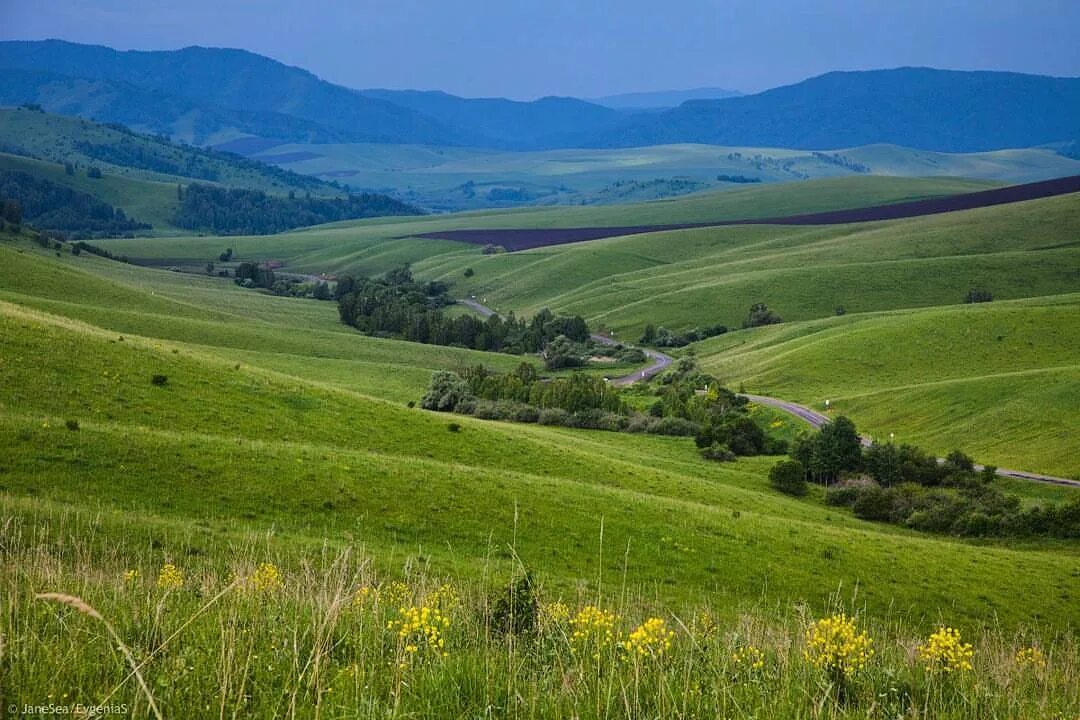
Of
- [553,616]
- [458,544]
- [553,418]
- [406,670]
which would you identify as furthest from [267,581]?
[553,418]

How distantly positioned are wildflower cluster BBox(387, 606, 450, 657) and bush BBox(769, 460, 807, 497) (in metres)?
58.2

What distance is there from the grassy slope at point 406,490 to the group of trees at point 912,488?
371 cm

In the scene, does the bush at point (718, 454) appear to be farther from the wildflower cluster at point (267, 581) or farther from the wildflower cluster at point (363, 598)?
the wildflower cluster at point (363, 598)

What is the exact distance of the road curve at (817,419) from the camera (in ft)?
228

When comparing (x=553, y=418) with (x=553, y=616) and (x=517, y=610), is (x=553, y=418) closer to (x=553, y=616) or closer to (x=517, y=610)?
(x=517, y=610)

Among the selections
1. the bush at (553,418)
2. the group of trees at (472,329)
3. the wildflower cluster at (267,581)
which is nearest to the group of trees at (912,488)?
the bush at (553,418)

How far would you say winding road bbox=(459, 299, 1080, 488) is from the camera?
230 feet

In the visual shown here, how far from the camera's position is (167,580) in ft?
40.6

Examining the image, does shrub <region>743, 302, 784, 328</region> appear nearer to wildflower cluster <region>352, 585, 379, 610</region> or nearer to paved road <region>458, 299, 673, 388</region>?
paved road <region>458, 299, 673, 388</region>

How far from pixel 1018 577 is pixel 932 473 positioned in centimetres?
2954

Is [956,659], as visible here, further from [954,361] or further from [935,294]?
[935,294]

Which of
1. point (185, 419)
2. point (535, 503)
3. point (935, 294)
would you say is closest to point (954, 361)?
point (935, 294)

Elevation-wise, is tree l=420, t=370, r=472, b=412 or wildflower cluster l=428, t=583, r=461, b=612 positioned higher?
wildflower cluster l=428, t=583, r=461, b=612

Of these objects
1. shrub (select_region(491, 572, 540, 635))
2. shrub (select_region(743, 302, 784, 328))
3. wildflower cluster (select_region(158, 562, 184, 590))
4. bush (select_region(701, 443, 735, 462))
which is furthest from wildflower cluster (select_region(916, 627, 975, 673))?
shrub (select_region(743, 302, 784, 328))
